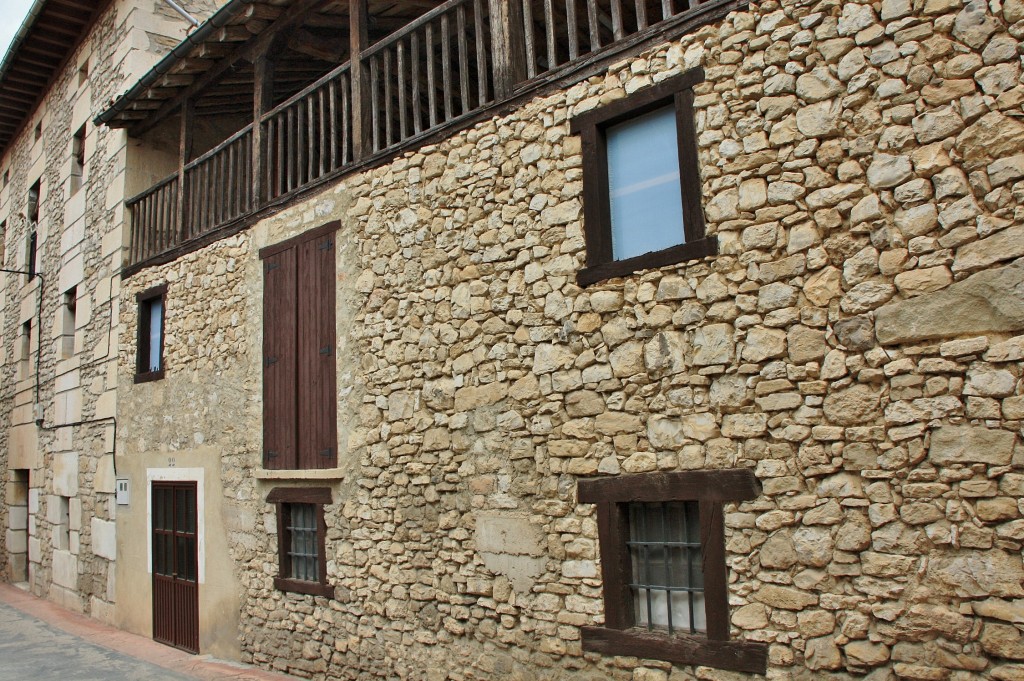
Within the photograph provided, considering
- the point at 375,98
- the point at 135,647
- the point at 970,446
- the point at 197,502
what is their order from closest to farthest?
the point at 970,446 → the point at 375,98 → the point at 197,502 → the point at 135,647

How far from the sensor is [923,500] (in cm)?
357

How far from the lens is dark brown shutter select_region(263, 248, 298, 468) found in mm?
6934

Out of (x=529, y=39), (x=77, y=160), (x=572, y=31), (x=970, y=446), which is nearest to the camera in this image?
(x=970, y=446)

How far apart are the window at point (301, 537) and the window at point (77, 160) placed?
25.0 feet

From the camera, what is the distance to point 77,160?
38.6 feet

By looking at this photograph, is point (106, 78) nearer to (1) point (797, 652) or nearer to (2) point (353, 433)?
(2) point (353, 433)

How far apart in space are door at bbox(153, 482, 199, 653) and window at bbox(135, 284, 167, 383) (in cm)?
151

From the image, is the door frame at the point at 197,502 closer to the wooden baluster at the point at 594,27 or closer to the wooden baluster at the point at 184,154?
the wooden baluster at the point at 184,154

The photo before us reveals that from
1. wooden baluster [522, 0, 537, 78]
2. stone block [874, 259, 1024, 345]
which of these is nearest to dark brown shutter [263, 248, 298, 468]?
wooden baluster [522, 0, 537, 78]

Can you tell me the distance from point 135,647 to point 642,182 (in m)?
7.42

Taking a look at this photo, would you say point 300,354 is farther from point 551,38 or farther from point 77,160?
point 77,160

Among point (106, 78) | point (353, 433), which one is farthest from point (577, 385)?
point (106, 78)

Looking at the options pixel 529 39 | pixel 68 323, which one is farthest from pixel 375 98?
pixel 68 323

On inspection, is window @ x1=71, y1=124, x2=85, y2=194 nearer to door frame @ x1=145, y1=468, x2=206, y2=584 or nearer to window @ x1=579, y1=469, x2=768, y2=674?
door frame @ x1=145, y1=468, x2=206, y2=584
